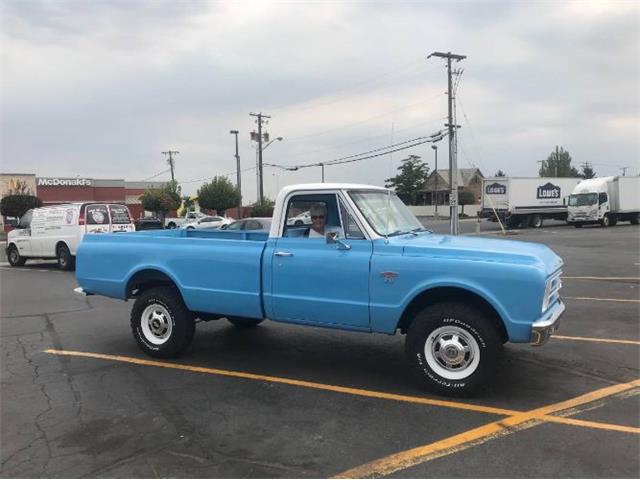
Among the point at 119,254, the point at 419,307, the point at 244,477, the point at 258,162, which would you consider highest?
the point at 258,162

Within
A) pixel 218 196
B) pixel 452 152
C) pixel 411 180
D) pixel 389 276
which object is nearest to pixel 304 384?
pixel 389 276

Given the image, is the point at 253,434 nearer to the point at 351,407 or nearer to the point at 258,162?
the point at 351,407

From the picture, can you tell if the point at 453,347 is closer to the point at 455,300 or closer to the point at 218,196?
the point at 455,300

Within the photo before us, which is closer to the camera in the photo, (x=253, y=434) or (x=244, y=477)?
(x=244, y=477)

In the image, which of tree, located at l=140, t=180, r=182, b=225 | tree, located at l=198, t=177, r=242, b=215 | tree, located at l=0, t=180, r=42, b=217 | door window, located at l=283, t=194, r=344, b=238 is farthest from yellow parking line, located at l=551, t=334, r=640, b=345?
tree, located at l=140, t=180, r=182, b=225

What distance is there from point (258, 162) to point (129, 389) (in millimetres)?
46554

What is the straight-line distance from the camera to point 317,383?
5.53 m

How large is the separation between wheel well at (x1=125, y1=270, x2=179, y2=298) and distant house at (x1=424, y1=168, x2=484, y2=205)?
79393mm

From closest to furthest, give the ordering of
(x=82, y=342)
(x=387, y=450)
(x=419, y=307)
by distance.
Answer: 1. (x=387, y=450)
2. (x=419, y=307)
3. (x=82, y=342)

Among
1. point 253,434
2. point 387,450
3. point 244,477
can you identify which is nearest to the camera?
point 244,477

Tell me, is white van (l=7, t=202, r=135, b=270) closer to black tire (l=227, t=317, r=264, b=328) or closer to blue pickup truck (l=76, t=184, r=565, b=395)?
black tire (l=227, t=317, r=264, b=328)

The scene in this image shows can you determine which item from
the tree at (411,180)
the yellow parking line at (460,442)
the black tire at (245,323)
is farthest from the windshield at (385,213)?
the tree at (411,180)

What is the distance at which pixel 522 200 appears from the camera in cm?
4016

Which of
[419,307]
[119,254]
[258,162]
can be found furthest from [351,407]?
[258,162]
